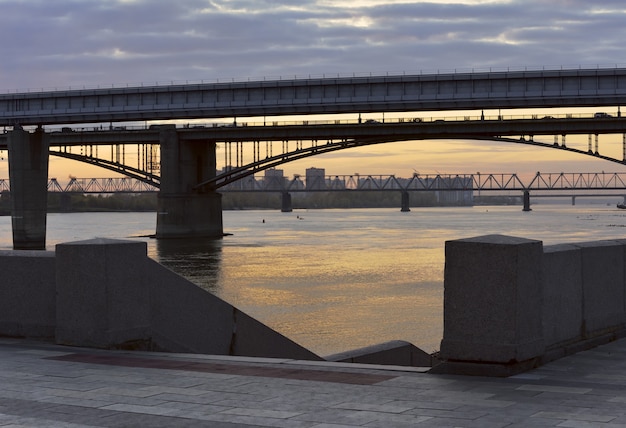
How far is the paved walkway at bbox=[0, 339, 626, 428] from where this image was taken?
789 centimetres

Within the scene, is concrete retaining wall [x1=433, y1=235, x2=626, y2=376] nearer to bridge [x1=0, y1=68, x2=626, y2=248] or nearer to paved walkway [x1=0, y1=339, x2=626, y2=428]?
paved walkway [x1=0, y1=339, x2=626, y2=428]

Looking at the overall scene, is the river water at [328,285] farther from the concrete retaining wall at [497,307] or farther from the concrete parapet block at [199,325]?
the concrete retaining wall at [497,307]

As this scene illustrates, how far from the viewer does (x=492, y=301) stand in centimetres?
1009

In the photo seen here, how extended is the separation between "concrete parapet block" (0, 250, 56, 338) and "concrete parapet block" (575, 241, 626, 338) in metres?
7.09

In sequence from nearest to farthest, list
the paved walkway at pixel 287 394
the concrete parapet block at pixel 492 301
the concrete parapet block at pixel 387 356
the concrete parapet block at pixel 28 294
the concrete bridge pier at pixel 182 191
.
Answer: the paved walkway at pixel 287 394, the concrete parapet block at pixel 492 301, the concrete parapet block at pixel 28 294, the concrete parapet block at pixel 387 356, the concrete bridge pier at pixel 182 191

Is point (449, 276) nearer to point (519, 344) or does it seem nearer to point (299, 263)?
point (519, 344)

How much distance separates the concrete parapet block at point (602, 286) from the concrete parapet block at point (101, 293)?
5.72 metres

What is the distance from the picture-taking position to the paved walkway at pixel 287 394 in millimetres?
7891

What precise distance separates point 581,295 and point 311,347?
552 inches

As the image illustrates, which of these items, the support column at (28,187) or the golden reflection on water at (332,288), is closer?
the golden reflection on water at (332,288)

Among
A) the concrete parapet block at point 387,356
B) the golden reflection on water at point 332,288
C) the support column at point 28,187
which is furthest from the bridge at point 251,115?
the concrete parapet block at point 387,356

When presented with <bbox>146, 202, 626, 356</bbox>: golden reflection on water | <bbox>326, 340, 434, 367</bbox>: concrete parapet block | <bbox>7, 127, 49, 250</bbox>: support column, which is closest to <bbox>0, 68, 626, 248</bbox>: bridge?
<bbox>7, 127, 49, 250</bbox>: support column

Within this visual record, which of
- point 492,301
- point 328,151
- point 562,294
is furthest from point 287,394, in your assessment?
point 328,151

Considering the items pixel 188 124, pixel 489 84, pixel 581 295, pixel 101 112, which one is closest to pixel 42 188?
pixel 101 112
